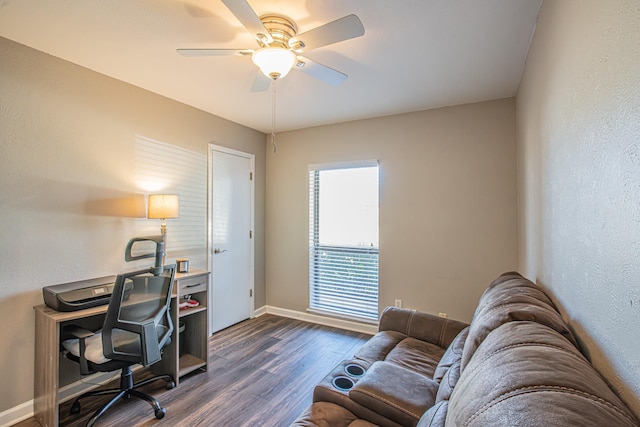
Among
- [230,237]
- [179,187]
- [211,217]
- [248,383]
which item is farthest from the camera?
[230,237]

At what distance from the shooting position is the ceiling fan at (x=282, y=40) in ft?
5.02

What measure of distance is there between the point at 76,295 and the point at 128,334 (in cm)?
Result: 44

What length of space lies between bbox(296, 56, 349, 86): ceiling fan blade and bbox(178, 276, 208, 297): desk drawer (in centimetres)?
200

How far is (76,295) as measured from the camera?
208 cm

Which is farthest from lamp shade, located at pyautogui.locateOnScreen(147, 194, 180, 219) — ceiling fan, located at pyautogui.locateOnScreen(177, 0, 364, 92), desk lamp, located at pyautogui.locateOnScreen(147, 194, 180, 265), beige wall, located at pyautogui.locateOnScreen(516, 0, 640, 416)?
beige wall, located at pyautogui.locateOnScreen(516, 0, 640, 416)

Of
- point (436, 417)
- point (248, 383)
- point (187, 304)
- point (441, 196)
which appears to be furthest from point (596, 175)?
point (187, 304)

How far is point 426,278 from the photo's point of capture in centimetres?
333

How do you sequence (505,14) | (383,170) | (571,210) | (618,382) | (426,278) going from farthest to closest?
1. (383,170)
2. (426,278)
3. (505,14)
4. (571,210)
5. (618,382)

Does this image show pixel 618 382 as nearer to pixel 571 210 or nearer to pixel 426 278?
pixel 571 210

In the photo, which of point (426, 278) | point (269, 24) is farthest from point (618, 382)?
point (426, 278)

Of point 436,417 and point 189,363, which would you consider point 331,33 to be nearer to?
point 436,417

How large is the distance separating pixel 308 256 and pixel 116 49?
9.56 ft

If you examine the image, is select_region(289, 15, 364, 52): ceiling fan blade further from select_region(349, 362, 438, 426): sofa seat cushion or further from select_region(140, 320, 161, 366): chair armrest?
select_region(140, 320, 161, 366): chair armrest

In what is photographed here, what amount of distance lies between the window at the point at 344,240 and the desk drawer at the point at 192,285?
62.2 inches
